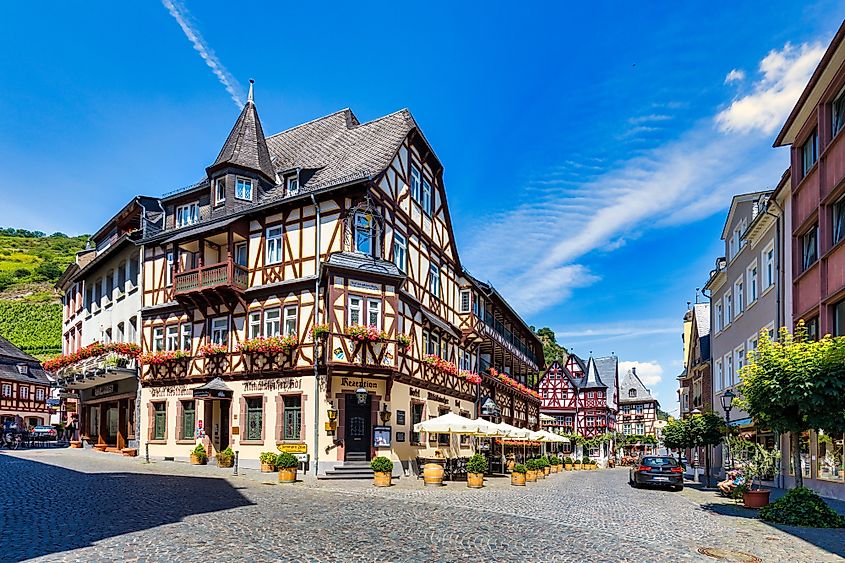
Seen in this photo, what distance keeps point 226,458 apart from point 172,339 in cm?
707

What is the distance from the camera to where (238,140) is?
32.8 meters

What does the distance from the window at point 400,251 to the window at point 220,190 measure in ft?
26.4

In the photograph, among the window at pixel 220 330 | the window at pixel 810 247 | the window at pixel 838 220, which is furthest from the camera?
the window at pixel 220 330

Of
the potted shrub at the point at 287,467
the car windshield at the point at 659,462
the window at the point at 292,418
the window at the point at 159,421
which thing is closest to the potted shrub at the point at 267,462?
the window at the point at 292,418

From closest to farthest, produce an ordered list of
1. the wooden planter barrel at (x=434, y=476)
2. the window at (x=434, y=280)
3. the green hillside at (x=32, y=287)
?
the wooden planter barrel at (x=434, y=476)
the window at (x=434, y=280)
the green hillside at (x=32, y=287)

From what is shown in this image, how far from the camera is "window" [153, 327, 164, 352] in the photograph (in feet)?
108

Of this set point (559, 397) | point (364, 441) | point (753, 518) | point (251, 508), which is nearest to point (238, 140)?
point (364, 441)

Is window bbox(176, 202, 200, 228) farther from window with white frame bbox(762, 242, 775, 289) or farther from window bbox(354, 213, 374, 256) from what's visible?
window with white frame bbox(762, 242, 775, 289)

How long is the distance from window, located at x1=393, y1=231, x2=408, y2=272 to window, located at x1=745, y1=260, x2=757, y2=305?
1446 centimetres

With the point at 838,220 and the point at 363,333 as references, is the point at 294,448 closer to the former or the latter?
the point at 363,333

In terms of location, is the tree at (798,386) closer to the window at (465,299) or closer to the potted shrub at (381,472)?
the potted shrub at (381,472)

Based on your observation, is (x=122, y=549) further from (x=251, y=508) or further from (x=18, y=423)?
(x=18, y=423)

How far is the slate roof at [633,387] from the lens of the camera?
367 feet

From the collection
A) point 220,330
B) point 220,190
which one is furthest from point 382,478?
point 220,190
